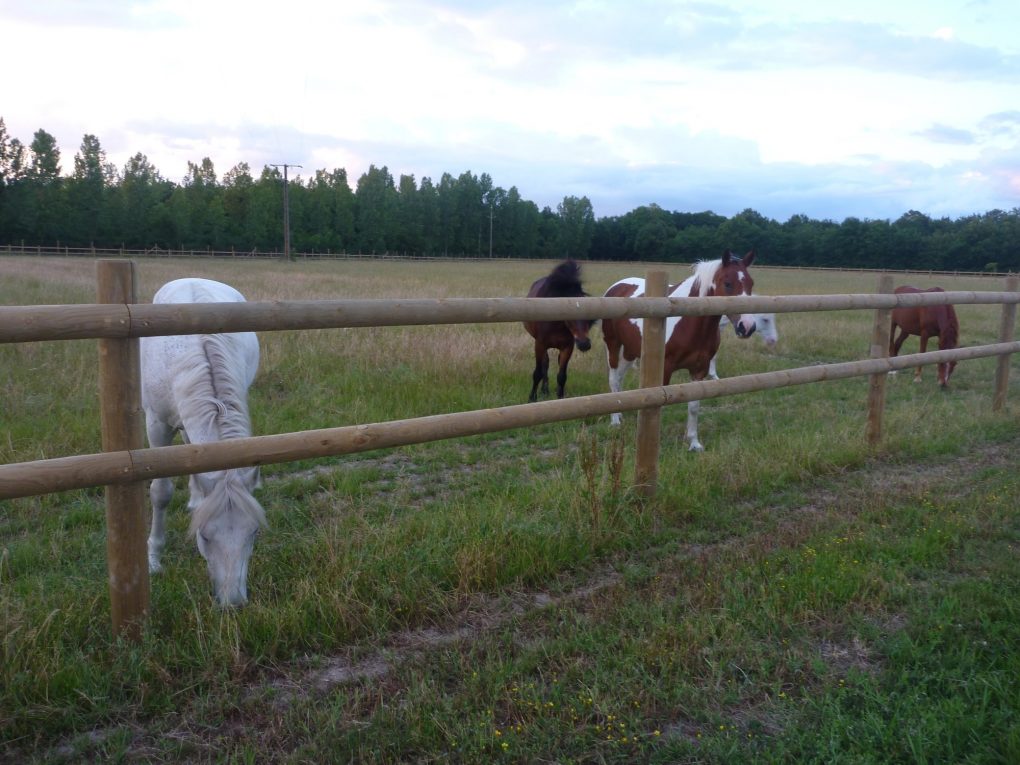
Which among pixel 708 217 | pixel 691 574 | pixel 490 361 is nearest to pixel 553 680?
pixel 691 574

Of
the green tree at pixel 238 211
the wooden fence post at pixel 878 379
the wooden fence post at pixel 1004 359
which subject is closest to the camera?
the wooden fence post at pixel 878 379

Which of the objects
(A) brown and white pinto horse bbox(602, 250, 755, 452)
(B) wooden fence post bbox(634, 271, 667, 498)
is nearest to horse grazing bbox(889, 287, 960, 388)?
(A) brown and white pinto horse bbox(602, 250, 755, 452)

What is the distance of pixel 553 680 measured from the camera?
8.52ft

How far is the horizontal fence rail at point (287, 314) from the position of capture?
8.00 feet

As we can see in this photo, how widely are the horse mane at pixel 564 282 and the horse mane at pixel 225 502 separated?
580 centimetres

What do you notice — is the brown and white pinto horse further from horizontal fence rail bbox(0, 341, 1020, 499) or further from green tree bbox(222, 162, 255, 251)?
green tree bbox(222, 162, 255, 251)

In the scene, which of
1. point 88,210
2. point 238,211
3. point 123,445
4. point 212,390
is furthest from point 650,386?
point 238,211

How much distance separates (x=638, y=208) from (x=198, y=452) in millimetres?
98057

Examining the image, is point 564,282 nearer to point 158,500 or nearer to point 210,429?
point 158,500

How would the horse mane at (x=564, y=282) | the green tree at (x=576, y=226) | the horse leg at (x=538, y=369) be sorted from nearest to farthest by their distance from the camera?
the horse leg at (x=538, y=369) < the horse mane at (x=564, y=282) < the green tree at (x=576, y=226)

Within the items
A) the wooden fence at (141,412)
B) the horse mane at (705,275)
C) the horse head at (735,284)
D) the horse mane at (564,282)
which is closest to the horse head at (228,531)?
the wooden fence at (141,412)

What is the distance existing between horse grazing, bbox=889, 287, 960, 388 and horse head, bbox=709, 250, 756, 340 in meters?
3.96

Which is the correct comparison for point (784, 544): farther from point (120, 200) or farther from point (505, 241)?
point (505, 241)

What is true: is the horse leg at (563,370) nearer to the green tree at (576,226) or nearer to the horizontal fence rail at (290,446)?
the horizontal fence rail at (290,446)
